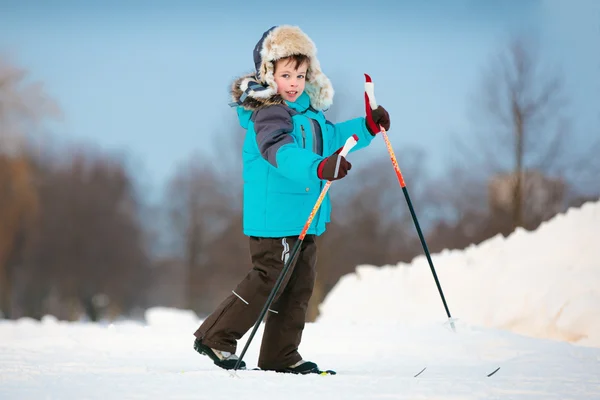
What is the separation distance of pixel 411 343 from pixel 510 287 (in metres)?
1.88

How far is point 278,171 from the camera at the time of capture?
3.80m

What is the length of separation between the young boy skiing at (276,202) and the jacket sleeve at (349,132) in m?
0.14

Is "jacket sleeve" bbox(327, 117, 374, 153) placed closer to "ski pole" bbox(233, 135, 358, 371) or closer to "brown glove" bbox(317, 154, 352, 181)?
"ski pole" bbox(233, 135, 358, 371)

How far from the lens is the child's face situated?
395 cm

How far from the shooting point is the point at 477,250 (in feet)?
27.3

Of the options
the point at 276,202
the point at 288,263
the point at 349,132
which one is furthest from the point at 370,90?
the point at 288,263

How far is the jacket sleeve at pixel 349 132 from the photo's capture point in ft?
13.8

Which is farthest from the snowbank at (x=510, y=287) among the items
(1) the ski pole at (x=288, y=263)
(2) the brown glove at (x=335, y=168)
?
(2) the brown glove at (x=335, y=168)

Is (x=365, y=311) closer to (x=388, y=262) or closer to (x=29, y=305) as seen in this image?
(x=388, y=262)

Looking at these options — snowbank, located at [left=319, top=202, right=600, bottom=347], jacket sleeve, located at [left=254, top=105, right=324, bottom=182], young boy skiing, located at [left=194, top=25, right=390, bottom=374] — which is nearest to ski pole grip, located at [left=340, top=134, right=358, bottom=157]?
jacket sleeve, located at [left=254, top=105, right=324, bottom=182]

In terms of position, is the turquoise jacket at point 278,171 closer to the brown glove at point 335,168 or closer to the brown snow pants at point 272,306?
the brown snow pants at point 272,306

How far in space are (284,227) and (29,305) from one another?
67.8ft

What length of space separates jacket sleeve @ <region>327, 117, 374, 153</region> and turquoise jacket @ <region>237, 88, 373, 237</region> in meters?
0.15

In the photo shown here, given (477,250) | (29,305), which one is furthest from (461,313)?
(29,305)
